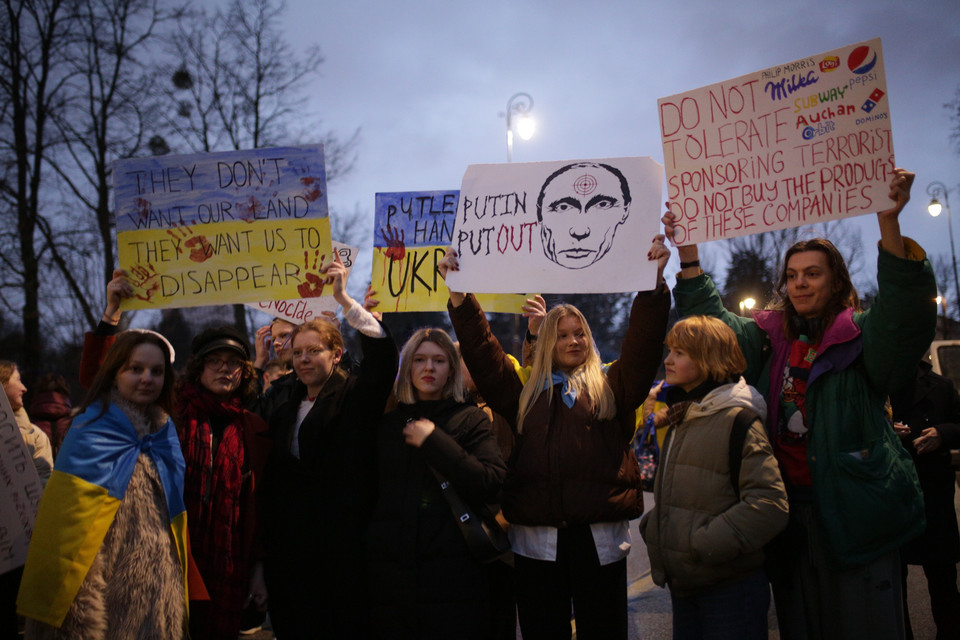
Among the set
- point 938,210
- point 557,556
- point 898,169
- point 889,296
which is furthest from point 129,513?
point 938,210

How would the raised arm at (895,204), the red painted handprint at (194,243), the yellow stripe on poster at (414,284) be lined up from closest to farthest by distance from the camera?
the raised arm at (895,204) < the red painted handprint at (194,243) < the yellow stripe on poster at (414,284)

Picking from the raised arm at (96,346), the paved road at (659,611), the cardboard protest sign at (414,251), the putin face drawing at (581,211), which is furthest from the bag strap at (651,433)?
the raised arm at (96,346)

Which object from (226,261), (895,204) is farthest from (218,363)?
(895,204)

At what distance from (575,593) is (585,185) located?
2.09 m

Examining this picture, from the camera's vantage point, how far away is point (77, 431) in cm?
290

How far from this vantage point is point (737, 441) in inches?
111

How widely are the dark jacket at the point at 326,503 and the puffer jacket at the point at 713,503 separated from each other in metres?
1.44

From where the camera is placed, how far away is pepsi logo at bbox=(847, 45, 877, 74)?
119 inches

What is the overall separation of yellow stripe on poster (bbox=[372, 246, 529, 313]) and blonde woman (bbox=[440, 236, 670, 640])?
39.5 inches

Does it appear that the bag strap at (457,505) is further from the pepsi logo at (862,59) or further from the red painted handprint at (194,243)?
the pepsi logo at (862,59)

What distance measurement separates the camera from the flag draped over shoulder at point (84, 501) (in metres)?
2.69

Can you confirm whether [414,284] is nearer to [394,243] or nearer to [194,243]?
[394,243]

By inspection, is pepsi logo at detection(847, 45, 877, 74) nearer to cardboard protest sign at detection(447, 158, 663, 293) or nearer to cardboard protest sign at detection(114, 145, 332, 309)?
cardboard protest sign at detection(447, 158, 663, 293)

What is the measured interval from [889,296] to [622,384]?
1.25m
